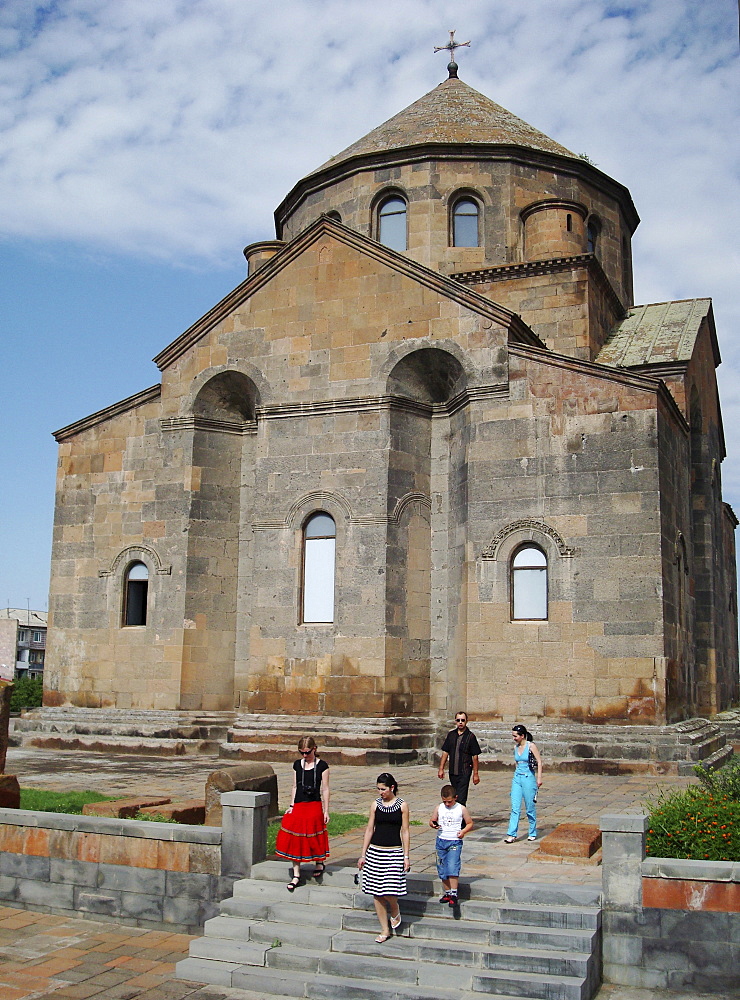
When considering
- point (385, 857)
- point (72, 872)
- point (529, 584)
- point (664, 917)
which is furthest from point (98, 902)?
point (529, 584)

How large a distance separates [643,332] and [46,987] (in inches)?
752

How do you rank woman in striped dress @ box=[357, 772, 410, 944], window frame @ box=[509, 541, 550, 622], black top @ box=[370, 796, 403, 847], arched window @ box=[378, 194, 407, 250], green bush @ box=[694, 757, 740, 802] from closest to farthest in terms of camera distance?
woman in striped dress @ box=[357, 772, 410, 944]
black top @ box=[370, 796, 403, 847]
green bush @ box=[694, 757, 740, 802]
window frame @ box=[509, 541, 550, 622]
arched window @ box=[378, 194, 407, 250]

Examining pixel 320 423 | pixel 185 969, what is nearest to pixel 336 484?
pixel 320 423

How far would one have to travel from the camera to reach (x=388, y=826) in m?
8.75

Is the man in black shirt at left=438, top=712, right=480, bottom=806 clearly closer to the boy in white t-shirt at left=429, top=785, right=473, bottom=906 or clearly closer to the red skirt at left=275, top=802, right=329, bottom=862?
the red skirt at left=275, top=802, right=329, bottom=862

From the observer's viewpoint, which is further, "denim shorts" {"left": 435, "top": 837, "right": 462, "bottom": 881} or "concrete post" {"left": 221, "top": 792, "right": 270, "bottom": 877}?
"concrete post" {"left": 221, "top": 792, "right": 270, "bottom": 877}

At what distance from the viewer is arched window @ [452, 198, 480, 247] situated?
24094 millimetres

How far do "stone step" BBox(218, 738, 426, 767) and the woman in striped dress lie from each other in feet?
26.6

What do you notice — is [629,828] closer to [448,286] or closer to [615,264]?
[448,286]

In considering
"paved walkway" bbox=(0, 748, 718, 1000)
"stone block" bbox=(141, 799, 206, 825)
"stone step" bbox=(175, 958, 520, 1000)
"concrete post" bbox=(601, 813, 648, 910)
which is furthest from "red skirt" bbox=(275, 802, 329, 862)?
Answer: "concrete post" bbox=(601, 813, 648, 910)

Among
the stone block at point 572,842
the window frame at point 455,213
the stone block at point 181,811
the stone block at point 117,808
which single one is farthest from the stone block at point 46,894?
the window frame at point 455,213

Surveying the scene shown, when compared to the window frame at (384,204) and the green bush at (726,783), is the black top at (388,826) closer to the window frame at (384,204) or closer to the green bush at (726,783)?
the green bush at (726,783)

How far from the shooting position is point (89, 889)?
10500 mm

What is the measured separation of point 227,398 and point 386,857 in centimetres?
1365
